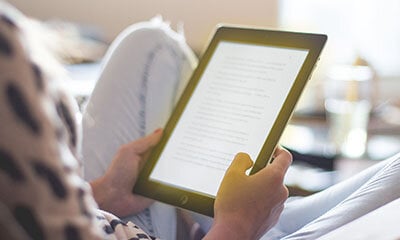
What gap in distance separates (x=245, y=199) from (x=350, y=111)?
4.93 feet

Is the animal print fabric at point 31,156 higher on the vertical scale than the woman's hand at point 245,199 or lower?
higher

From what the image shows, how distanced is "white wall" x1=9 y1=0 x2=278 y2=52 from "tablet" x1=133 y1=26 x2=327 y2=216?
2.41 metres

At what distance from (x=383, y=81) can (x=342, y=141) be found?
1.49 meters

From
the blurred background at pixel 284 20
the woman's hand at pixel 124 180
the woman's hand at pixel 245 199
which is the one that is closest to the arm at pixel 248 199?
the woman's hand at pixel 245 199

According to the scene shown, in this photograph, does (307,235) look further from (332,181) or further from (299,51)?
(332,181)

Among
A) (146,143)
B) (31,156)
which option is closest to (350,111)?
(146,143)

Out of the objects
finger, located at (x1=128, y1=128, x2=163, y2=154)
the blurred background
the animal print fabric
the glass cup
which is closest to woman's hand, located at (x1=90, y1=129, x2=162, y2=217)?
finger, located at (x1=128, y1=128, x2=163, y2=154)

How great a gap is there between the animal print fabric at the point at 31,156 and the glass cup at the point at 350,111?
1718 millimetres

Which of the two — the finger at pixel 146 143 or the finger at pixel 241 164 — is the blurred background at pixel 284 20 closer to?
the finger at pixel 146 143

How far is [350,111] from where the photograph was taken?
7.87ft

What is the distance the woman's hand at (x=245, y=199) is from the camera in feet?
3.15

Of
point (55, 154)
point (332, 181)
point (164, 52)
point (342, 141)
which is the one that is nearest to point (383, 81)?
point (342, 141)

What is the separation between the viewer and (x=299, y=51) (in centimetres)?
113

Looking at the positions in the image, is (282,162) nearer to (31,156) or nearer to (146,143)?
(146,143)
